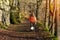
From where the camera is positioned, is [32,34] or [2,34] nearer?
[2,34]

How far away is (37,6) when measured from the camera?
185cm

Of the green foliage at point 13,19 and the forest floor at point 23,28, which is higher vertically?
the green foliage at point 13,19

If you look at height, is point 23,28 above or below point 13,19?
below

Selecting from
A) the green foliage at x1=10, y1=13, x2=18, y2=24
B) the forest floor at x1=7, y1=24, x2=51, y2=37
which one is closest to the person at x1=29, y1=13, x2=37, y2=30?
the forest floor at x1=7, y1=24, x2=51, y2=37

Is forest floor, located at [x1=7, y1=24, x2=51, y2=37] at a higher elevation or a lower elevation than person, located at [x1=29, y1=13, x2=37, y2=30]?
lower

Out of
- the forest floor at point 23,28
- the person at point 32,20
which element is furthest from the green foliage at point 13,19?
the person at point 32,20

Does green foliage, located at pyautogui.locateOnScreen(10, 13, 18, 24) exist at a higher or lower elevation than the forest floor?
higher

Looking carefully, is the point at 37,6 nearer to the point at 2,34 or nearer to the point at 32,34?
the point at 32,34

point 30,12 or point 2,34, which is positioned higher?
point 30,12

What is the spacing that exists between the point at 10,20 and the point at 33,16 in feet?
0.88

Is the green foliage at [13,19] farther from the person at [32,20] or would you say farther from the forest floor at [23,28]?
the person at [32,20]

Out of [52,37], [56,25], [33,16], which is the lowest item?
[52,37]

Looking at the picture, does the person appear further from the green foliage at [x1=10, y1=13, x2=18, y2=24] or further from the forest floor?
the green foliage at [x1=10, y1=13, x2=18, y2=24]

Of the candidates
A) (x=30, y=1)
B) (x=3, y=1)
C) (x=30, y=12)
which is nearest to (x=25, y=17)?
(x=30, y=12)
